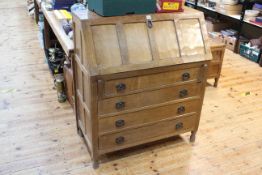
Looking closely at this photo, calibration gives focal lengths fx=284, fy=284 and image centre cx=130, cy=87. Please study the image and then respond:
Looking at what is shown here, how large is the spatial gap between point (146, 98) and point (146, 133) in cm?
30

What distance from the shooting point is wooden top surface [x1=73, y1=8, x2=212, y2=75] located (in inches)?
66.8

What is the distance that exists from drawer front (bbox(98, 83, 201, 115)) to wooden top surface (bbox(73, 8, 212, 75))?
208 millimetres

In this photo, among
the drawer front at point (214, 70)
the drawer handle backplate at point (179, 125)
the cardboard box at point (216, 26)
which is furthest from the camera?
the cardboard box at point (216, 26)

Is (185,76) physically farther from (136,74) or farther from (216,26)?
(216,26)

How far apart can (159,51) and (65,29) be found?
39.6 inches

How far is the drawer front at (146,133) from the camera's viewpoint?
1.99m

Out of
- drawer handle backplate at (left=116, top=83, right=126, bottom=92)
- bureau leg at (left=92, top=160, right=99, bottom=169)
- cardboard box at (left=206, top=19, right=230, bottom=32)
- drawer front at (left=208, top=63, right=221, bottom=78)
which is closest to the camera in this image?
drawer handle backplate at (left=116, top=83, right=126, bottom=92)

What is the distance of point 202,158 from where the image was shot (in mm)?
2238

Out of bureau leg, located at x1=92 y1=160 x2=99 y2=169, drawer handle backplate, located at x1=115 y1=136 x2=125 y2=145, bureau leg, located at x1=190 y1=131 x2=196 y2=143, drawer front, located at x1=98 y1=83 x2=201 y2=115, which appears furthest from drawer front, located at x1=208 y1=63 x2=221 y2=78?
bureau leg, located at x1=92 y1=160 x2=99 y2=169

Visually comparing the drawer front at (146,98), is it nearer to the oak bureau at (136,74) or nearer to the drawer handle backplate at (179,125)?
the oak bureau at (136,74)

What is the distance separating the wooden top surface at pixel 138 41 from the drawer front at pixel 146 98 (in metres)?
0.21

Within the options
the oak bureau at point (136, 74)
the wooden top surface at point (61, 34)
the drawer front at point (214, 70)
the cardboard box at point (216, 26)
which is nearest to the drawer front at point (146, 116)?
the oak bureau at point (136, 74)

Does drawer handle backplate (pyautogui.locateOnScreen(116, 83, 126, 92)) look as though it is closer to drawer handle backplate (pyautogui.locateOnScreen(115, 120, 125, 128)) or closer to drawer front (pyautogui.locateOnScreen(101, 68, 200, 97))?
drawer front (pyautogui.locateOnScreen(101, 68, 200, 97))

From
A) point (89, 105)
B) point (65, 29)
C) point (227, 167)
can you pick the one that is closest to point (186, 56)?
point (89, 105)
